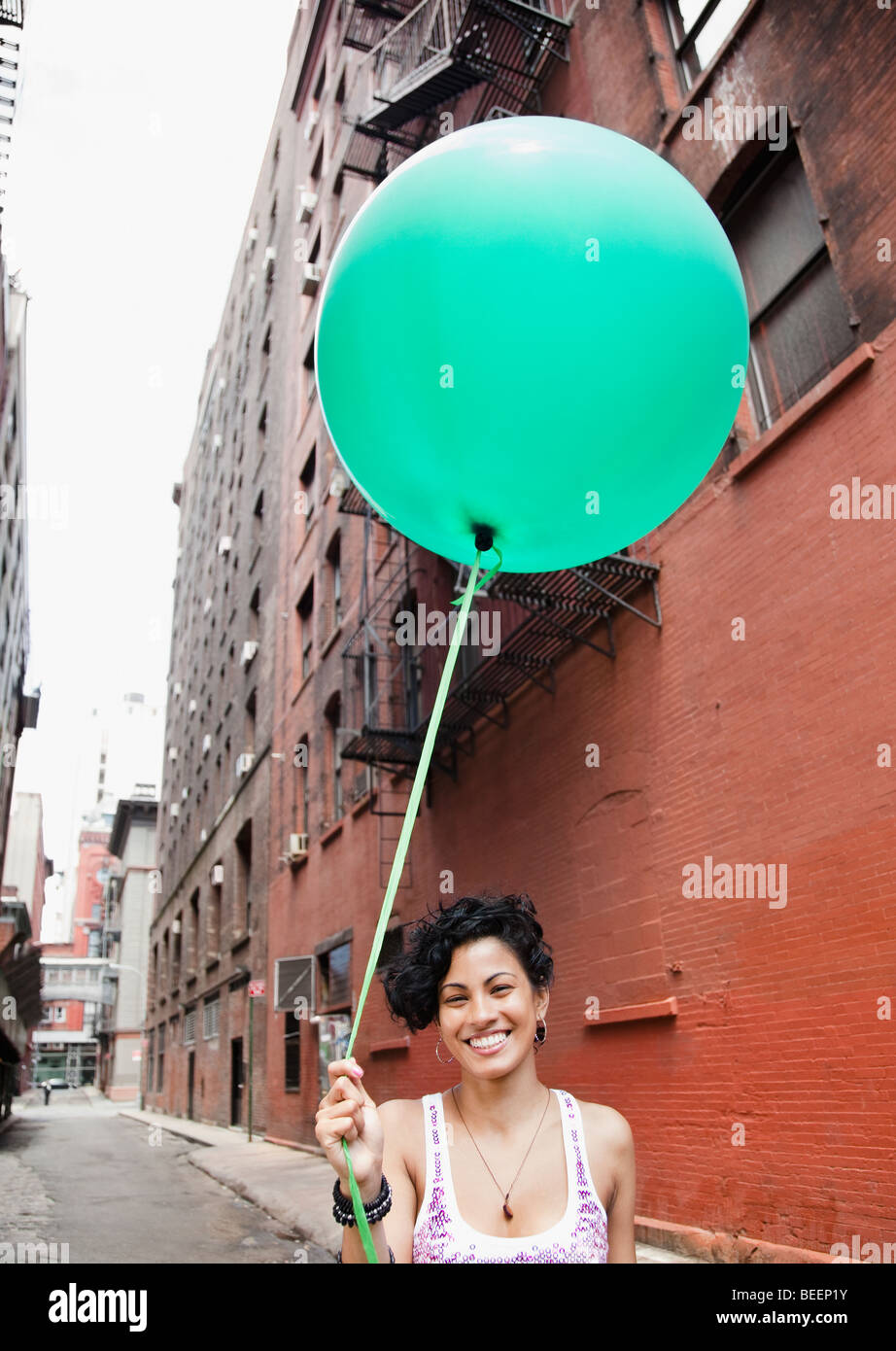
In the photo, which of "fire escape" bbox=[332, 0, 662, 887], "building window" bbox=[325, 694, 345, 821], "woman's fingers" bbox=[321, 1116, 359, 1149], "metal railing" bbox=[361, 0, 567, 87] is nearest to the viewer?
"woman's fingers" bbox=[321, 1116, 359, 1149]

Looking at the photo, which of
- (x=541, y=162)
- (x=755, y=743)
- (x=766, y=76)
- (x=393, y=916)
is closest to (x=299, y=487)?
(x=393, y=916)

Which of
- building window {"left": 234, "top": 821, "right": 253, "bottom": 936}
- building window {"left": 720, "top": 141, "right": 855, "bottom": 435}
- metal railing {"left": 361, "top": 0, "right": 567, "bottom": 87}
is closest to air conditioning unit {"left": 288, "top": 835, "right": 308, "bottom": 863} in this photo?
building window {"left": 234, "top": 821, "right": 253, "bottom": 936}

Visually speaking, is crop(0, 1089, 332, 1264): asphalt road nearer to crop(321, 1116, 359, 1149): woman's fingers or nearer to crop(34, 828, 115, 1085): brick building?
crop(321, 1116, 359, 1149): woman's fingers

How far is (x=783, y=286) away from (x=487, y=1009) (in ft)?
22.8

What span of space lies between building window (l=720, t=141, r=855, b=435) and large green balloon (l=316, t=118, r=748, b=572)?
182 inches

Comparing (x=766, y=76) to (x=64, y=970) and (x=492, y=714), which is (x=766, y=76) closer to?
(x=492, y=714)

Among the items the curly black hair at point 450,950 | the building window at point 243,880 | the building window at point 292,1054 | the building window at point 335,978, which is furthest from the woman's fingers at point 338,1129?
the building window at point 243,880

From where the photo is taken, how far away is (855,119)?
242 inches

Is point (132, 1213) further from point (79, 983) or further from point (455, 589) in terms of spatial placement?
point (79, 983)

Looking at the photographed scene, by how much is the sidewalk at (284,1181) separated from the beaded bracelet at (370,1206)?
384 centimetres

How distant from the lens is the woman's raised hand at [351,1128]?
1.64 meters

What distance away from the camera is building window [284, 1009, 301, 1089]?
54.4ft
